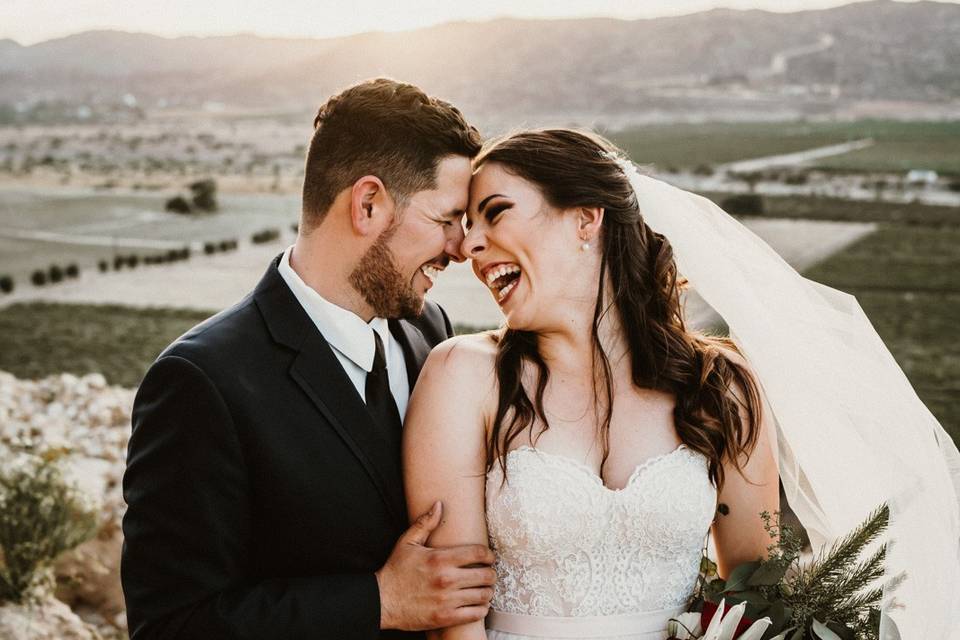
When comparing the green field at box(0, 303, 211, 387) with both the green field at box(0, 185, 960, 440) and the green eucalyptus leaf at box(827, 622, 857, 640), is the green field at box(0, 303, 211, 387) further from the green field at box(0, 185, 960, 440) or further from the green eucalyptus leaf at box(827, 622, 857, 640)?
the green eucalyptus leaf at box(827, 622, 857, 640)

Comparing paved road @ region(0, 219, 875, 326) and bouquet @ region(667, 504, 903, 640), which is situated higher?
bouquet @ region(667, 504, 903, 640)

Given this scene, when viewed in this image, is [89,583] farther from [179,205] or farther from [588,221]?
[179,205]

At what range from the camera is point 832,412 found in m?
2.67

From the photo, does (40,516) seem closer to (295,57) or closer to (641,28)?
(295,57)

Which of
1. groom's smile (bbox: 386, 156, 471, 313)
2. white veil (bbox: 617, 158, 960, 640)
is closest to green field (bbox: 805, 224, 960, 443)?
white veil (bbox: 617, 158, 960, 640)

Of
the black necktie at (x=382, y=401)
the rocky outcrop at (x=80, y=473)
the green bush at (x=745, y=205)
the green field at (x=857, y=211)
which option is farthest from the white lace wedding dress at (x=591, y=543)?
the green bush at (x=745, y=205)

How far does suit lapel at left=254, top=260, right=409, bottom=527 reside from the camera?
7.70ft

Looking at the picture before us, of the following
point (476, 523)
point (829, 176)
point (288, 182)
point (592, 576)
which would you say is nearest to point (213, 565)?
point (476, 523)

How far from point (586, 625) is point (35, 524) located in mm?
3479

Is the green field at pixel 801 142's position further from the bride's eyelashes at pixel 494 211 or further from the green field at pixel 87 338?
the bride's eyelashes at pixel 494 211

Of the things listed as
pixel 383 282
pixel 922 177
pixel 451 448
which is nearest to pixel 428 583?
pixel 451 448

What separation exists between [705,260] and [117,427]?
746 cm

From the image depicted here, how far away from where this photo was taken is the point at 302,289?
251 centimetres

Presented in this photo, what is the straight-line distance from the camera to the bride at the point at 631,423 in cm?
243
